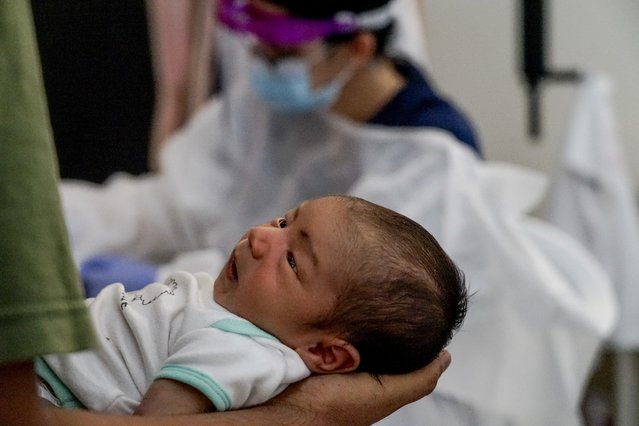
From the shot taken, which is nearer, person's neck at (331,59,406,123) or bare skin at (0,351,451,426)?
bare skin at (0,351,451,426)

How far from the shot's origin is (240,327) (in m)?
0.72

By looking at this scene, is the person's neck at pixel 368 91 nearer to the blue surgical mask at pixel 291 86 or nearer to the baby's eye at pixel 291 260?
the blue surgical mask at pixel 291 86

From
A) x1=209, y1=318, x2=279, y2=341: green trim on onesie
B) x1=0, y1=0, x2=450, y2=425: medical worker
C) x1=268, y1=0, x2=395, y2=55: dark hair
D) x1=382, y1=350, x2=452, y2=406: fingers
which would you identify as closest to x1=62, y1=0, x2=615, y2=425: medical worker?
x1=268, y1=0, x2=395, y2=55: dark hair

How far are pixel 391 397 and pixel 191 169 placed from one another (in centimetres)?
122

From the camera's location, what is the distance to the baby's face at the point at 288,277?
75 centimetres

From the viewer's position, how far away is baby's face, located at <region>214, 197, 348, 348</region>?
747 mm

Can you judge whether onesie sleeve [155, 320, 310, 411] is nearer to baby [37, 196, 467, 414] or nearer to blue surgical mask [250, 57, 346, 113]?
baby [37, 196, 467, 414]

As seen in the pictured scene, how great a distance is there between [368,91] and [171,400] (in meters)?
1.19

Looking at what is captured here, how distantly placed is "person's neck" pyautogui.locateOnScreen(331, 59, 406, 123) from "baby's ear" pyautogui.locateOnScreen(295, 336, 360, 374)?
3.44 feet

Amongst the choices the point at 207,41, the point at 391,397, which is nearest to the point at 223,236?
the point at 207,41

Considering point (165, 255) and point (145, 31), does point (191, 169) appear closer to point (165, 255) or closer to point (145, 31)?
point (165, 255)

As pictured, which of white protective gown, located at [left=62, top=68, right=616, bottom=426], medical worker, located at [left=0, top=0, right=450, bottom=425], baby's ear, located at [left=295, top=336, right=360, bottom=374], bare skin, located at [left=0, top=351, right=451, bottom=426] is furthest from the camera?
white protective gown, located at [left=62, top=68, right=616, bottom=426]

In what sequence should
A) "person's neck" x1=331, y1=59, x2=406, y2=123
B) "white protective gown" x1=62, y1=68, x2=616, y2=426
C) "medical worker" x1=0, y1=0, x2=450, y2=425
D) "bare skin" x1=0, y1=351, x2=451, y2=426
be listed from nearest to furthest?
"medical worker" x1=0, y1=0, x2=450, y2=425
"bare skin" x1=0, y1=351, x2=451, y2=426
"white protective gown" x1=62, y1=68, x2=616, y2=426
"person's neck" x1=331, y1=59, x2=406, y2=123

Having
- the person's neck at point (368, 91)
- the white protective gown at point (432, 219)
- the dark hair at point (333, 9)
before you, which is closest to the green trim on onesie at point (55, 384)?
the white protective gown at point (432, 219)
